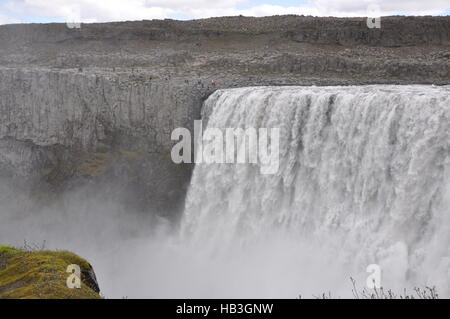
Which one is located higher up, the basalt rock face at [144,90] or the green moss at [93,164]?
the basalt rock face at [144,90]

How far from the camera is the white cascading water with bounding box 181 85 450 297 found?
16344mm

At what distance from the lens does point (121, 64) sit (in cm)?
4134

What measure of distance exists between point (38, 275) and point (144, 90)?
69.3ft

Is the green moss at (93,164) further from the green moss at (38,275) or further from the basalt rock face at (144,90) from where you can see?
the green moss at (38,275)

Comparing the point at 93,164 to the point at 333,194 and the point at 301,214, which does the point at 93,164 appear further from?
the point at 333,194

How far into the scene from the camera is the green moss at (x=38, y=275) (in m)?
10.7

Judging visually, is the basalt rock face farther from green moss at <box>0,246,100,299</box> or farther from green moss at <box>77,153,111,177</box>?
green moss at <box>0,246,100,299</box>

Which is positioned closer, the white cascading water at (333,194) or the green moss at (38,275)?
the green moss at (38,275)

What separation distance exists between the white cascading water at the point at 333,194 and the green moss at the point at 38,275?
9.34 metres

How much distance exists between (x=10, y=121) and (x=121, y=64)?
34.9 ft

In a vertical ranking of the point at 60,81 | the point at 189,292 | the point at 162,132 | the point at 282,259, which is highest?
the point at 60,81

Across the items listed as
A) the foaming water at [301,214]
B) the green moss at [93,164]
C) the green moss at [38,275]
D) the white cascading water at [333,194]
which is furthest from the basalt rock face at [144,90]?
the green moss at [38,275]
